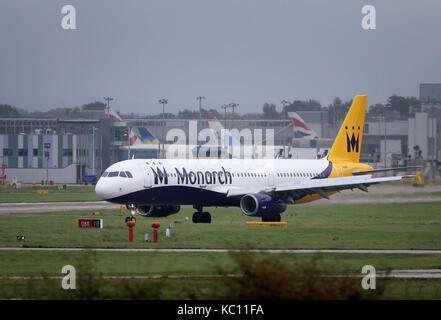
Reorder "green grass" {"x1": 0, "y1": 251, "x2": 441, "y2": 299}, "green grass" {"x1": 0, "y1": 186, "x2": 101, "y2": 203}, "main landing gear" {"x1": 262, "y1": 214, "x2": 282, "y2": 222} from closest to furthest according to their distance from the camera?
"green grass" {"x1": 0, "y1": 251, "x2": 441, "y2": 299} → "main landing gear" {"x1": 262, "y1": 214, "x2": 282, "y2": 222} → "green grass" {"x1": 0, "y1": 186, "x2": 101, "y2": 203}

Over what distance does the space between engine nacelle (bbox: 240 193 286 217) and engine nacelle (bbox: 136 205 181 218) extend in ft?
15.4

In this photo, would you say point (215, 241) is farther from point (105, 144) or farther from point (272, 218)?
point (105, 144)

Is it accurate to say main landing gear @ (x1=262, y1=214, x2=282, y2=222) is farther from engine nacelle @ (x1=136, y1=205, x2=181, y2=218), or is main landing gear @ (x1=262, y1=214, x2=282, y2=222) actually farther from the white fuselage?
engine nacelle @ (x1=136, y1=205, x2=181, y2=218)

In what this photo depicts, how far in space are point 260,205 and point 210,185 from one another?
4.05 m

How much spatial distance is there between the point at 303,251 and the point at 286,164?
2455cm

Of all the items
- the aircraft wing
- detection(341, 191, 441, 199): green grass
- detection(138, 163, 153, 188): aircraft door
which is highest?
detection(138, 163, 153, 188): aircraft door

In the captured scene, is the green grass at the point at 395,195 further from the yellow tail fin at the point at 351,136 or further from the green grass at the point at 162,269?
the green grass at the point at 162,269

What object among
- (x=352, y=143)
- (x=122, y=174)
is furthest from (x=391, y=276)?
(x=352, y=143)

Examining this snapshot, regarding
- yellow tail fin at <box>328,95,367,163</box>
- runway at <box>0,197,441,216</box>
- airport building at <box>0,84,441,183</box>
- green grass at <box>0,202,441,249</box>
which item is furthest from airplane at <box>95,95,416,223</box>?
airport building at <box>0,84,441,183</box>

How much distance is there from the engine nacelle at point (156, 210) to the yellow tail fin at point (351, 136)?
14.9 meters

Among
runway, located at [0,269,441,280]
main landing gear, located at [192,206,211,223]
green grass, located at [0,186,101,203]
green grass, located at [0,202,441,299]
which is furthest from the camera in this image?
green grass, located at [0,186,101,203]

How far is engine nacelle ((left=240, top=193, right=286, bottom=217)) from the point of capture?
49594mm

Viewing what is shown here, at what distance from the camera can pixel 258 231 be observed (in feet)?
143
